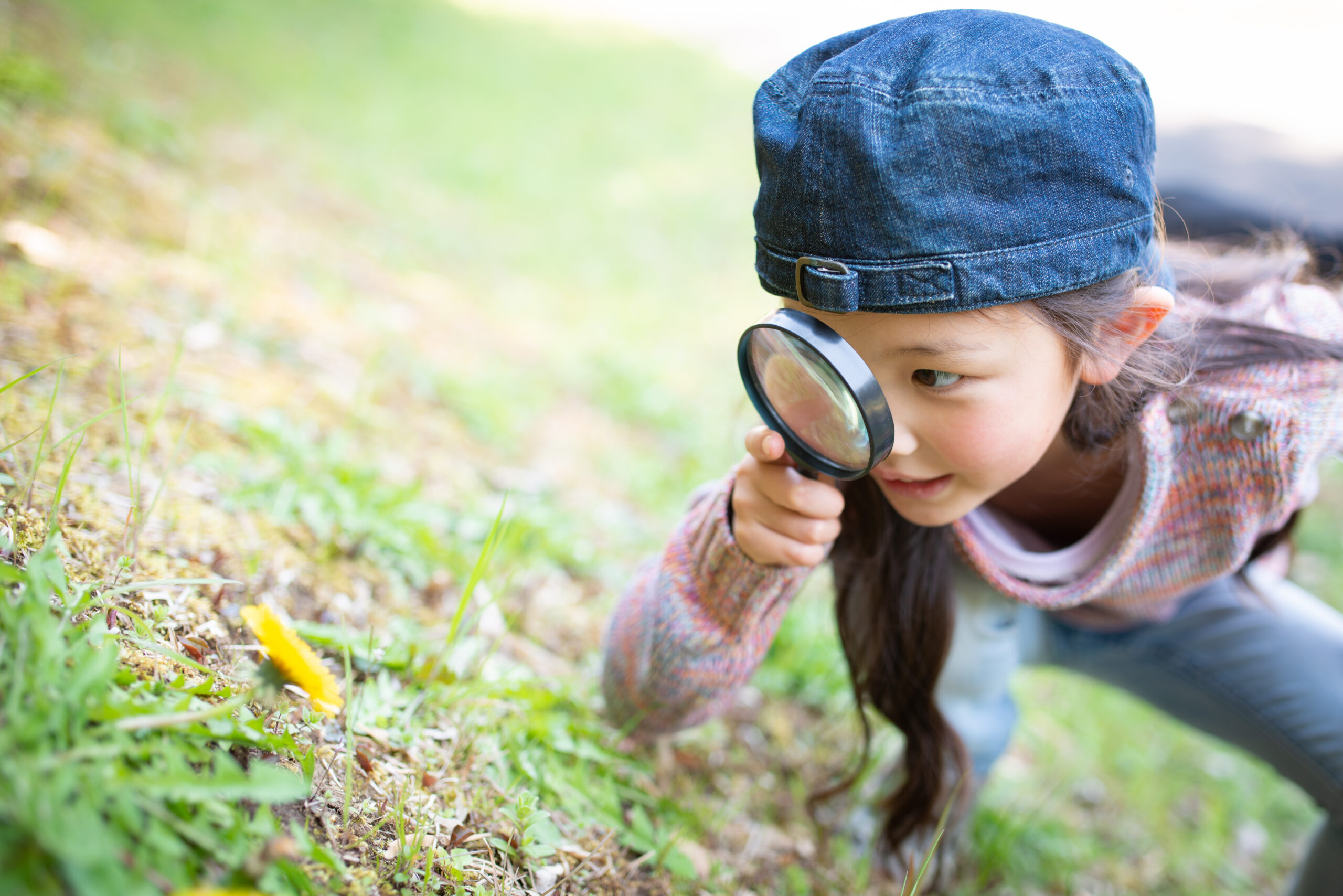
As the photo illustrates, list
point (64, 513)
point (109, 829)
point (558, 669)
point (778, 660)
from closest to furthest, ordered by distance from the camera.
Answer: point (109, 829) < point (64, 513) < point (558, 669) < point (778, 660)

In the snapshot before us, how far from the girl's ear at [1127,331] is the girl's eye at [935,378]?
0.26 m

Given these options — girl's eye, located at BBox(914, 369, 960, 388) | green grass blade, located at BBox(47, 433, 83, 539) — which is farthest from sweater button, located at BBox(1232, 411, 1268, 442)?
green grass blade, located at BBox(47, 433, 83, 539)

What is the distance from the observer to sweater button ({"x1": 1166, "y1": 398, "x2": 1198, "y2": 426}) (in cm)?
166

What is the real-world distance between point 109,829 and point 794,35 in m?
13.1

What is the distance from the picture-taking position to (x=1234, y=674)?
213cm

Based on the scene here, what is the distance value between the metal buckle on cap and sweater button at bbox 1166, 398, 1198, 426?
83 centimetres

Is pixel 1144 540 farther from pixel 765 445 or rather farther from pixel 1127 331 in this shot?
pixel 765 445

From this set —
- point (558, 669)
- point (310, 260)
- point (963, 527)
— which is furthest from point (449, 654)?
point (310, 260)

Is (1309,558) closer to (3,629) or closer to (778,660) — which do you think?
(778,660)

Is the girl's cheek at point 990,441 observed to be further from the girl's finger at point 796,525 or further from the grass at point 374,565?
the grass at point 374,565

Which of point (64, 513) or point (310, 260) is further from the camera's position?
point (310, 260)

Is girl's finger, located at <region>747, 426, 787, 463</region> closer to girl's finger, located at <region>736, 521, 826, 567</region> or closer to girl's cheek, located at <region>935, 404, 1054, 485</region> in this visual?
girl's finger, located at <region>736, 521, 826, 567</region>

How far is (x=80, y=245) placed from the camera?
2.61m

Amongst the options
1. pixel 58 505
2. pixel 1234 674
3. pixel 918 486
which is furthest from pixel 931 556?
pixel 58 505
